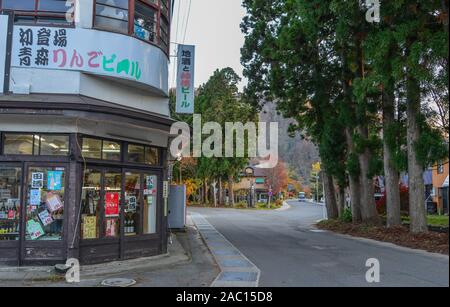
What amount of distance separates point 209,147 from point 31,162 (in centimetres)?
4597

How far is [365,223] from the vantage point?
24.2 metres

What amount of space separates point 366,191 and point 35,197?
683 inches

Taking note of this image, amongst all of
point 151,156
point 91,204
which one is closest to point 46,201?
point 91,204

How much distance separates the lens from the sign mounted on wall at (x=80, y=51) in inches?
467

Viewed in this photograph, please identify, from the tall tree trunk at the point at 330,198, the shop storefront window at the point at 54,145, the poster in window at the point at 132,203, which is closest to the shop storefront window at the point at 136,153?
the poster in window at the point at 132,203

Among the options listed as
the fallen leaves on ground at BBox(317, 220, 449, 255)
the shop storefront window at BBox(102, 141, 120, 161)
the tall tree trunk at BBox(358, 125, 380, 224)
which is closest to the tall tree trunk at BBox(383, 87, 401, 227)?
the fallen leaves on ground at BBox(317, 220, 449, 255)

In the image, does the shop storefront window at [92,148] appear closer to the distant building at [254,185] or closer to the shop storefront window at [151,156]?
the shop storefront window at [151,156]

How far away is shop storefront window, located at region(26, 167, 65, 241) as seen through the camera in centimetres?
1149

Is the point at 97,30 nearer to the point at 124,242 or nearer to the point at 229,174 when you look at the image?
the point at 124,242

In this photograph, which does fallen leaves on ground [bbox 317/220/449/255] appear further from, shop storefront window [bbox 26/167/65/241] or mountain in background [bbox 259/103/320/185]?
mountain in background [bbox 259/103/320/185]

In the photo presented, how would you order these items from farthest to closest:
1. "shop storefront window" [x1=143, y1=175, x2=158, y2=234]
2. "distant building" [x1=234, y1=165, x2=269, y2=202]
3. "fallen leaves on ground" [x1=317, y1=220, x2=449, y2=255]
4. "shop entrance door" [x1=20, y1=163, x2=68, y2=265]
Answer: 1. "distant building" [x1=234, y1=165, x2=269, y2=202]
2. "fallen leaves on ground" [x1=317, y1=220, x2=449, y2=255]
3. "shop storefront window" [x1=143, y1=175, x2=158, y2=234]
4. "shop entrance door" [x1=20, y1=163, x2=68, y2=265]

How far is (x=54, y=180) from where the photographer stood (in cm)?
1162

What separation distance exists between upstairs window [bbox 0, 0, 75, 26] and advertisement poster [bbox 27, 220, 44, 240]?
489cm
